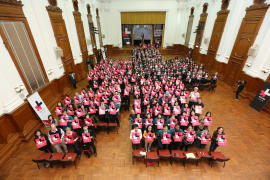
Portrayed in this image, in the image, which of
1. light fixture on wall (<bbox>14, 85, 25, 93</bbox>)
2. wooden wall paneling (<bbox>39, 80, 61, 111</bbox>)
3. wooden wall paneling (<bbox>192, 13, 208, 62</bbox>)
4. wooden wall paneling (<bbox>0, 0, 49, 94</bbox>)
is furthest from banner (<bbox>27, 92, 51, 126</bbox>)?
wooden wall paneling (<bbox>192, 13, 208, 62</bbox>)

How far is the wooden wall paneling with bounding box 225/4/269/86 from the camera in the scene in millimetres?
7773

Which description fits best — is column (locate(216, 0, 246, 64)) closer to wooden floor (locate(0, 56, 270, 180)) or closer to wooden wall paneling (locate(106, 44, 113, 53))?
wooden floor (locate(0, 56, 270, 180))

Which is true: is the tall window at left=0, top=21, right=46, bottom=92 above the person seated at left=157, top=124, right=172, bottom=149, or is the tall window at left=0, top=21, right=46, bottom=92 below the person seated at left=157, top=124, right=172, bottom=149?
above

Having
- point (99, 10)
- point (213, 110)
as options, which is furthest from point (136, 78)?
point (99, 10)

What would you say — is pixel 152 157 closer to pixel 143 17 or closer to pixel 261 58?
pixel 261 58

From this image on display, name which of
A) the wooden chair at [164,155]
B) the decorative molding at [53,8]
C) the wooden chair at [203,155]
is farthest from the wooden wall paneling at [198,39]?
the wooden chair at [164,155]

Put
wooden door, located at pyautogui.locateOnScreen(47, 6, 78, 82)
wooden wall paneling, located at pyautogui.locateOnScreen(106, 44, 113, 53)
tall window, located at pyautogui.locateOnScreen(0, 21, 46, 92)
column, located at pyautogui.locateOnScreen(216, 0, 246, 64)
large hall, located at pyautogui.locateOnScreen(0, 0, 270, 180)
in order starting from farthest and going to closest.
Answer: wooden wall paneling, located at pyautogui.locateOnScreen(106, 44, 113, 53) < column, located at pyautogui.locateOnScreen(216, 0, 246, 64) < wooden door, located at pyautogui.locateOnScreen(47, 6, 78, 82) < tall window, located at pyautogui.locateOnScreen(0, 21, 46, 92) < large hall, located at pyautogui.locateOnScreen(0, 0, 270, 180)

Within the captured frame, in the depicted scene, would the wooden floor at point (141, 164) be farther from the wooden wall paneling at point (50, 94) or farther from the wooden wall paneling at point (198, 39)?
the wooden wall paneling at point (198, 39)

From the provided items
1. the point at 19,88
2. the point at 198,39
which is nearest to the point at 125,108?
the point at 19,88

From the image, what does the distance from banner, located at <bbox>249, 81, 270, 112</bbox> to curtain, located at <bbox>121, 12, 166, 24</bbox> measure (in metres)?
16.8

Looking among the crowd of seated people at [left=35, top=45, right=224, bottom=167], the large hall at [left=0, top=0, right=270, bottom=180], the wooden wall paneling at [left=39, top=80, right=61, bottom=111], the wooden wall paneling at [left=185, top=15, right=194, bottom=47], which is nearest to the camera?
the large hall at [left=0, top=0, right=270, bottom=180]

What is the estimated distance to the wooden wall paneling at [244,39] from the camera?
7773mm

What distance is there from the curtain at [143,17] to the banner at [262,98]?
55.2 feet

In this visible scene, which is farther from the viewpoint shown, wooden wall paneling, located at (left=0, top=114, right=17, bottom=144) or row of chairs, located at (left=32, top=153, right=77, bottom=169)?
wooden wall paneling, located at (left=0, top=114, right=17, bottom=144)
